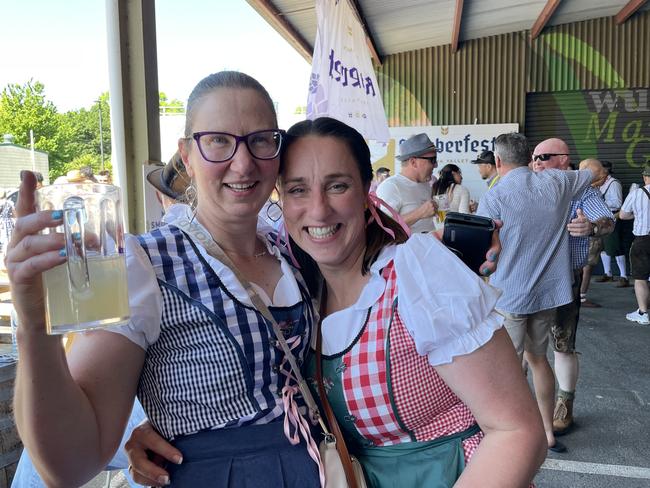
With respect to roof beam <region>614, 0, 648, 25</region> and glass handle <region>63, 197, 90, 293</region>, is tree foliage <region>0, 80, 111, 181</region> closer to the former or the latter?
roof beam <region>614, 0, 648, 25</region>

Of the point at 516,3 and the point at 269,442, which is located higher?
the point at 516,3

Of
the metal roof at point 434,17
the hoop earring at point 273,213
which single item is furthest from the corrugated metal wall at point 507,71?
the hoop earring at point 273,213

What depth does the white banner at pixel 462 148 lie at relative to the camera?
1042 centimetres

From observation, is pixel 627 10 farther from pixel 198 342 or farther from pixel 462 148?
pixel 198 342

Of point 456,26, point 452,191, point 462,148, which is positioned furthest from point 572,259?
point 456,26

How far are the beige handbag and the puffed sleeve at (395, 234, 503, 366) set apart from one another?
11.7 inches

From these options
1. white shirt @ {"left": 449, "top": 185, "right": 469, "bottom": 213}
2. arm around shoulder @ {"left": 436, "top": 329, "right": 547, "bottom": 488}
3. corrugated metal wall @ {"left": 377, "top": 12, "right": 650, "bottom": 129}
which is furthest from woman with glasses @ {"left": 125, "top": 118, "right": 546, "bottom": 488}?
corrugated metal wall @ {"left": 377, "top": 12, "right": 650, "bottom": 129}

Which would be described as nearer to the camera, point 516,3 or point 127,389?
point 127,389

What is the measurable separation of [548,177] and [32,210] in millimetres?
3314

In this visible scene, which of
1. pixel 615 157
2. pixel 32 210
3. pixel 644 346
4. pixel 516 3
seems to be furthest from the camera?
pixel 615 157

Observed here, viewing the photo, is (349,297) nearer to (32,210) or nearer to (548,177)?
(32,210)

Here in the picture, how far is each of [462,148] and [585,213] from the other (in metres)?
6.89

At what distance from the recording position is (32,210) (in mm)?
874

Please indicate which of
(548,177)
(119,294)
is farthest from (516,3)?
(119,294)
